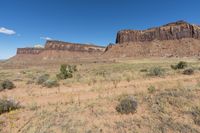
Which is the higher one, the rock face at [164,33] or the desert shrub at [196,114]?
the rock face at [164,33]

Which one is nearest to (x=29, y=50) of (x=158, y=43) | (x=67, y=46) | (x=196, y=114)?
(x=67, y=46)

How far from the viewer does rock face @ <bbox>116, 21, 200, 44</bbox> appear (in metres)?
83.2

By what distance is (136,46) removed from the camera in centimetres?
8900

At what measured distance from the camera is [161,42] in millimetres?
85250

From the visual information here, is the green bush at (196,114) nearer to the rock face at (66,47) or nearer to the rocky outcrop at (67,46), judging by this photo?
the rock face at (66,47)

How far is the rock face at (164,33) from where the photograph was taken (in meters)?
83.2

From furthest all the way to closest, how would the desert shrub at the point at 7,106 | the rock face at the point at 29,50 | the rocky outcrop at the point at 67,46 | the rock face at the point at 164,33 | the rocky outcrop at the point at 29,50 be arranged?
the rocky outcrop at the point at 29,50, the rock face at the point at 29,50, the rocky outcrop at the point at 67,46, the rock face at the point at 164,33, the desert shrub at the point at 7,106

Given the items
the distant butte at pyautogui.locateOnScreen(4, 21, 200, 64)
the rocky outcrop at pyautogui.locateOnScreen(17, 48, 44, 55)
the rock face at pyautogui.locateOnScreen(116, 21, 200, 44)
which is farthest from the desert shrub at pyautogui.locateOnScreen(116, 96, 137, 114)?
the rocky outcrop at pyautogui.locateOnScreen(17, 48, 44, 55)

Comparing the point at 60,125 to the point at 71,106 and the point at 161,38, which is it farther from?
the point at 161,38

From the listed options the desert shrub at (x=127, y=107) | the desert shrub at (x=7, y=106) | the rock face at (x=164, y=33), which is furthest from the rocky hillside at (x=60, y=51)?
the desert shrub at (x=127, y=107)

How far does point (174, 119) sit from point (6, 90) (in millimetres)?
11917

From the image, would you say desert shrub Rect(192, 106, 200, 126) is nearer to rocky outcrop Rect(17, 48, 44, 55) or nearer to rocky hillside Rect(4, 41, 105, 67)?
rocky hillside Rect(4, 41, 105, 67)

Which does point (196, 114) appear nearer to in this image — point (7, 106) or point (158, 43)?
point (7, 106)

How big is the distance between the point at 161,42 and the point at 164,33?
635 centimetres
